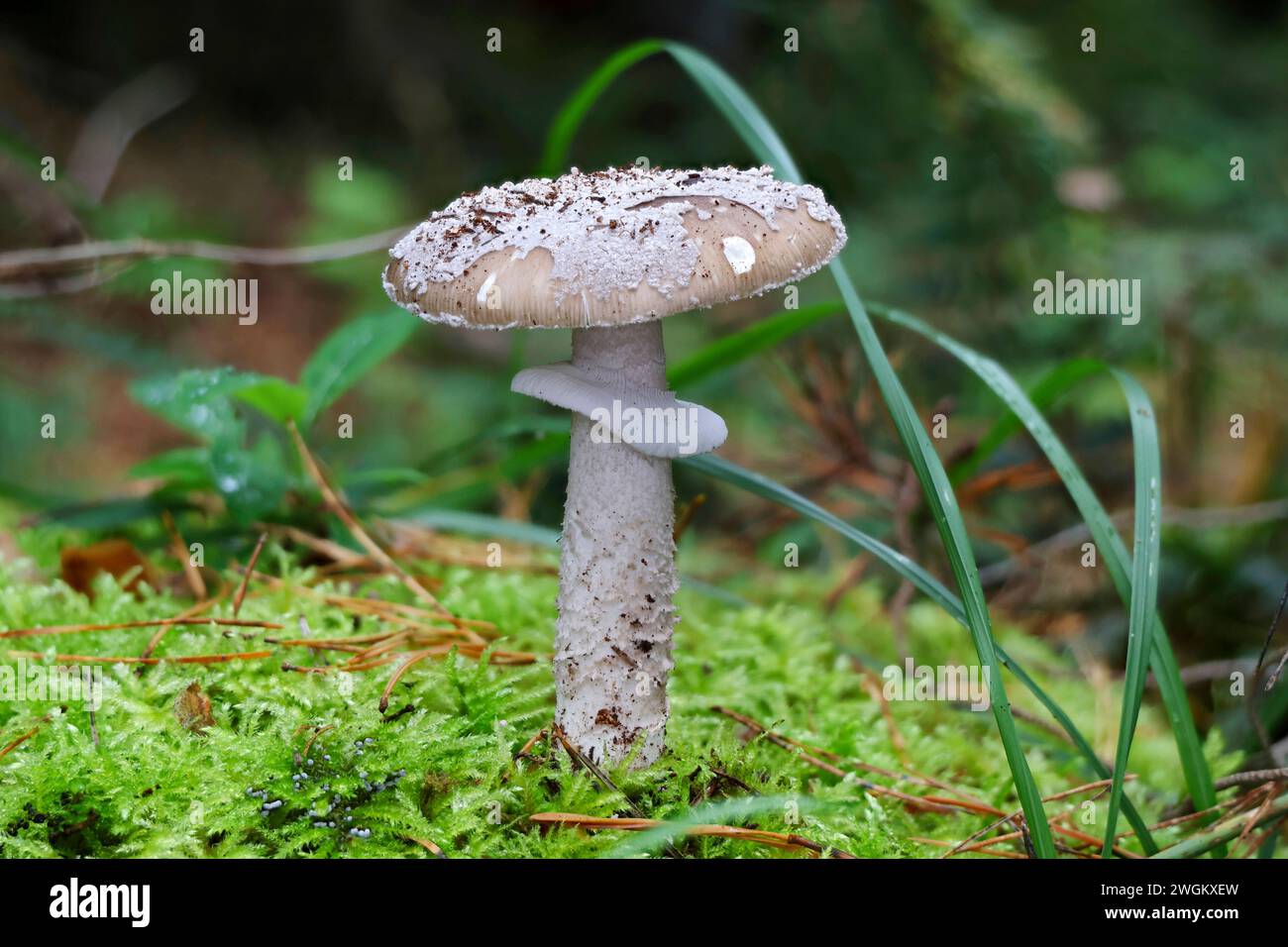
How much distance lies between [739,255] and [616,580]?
0.75 meters

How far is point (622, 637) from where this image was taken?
213 centimetres

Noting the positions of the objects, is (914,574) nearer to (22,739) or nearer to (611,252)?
(611,252)

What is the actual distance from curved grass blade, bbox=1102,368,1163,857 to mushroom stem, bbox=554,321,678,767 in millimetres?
901

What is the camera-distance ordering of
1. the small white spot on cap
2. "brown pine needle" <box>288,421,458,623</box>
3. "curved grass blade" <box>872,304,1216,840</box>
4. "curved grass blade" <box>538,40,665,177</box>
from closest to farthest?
the small white spot on cap, "curved grass blade" <box>872,304,1216,840</box>, "curved grass blade" <box>538,40,665,177</box>, "brown pine needle" <box>288,421,458,623</box>

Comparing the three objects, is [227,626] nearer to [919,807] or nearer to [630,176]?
[630,176]

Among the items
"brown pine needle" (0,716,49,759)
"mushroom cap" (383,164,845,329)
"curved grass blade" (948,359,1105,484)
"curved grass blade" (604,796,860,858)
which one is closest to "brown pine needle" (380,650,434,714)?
"curved grass blade" (604,796,860,858)

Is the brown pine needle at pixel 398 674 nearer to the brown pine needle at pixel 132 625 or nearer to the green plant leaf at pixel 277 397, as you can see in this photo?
the brown pine needle at pixel 132 625

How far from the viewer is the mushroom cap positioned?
5.54ft

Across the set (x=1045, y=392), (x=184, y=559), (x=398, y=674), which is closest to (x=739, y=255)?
(x=1045, y=392)

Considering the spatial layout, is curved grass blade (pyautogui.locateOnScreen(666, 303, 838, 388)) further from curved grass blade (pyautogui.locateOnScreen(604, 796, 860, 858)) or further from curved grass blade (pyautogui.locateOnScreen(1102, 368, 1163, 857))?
curved grass blade (pyautogui.locateOnScreen(604, 796, 860, 858))

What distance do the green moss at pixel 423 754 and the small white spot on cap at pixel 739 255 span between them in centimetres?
91

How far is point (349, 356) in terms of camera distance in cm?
284
